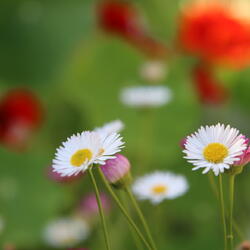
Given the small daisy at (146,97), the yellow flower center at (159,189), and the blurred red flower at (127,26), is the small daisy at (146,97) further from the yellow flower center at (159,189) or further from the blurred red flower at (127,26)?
the blurred red flower at (127,26)

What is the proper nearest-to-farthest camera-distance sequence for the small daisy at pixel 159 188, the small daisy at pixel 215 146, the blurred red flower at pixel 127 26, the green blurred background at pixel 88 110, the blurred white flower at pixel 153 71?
1. the small daisy at pixel 215 146
2. the small daisy at pixel 159 188
3. the green blurred background at pixel 88 110
4. the blurred white flower at pixel 153 71
5. the blurred red flower at pixel 127 26

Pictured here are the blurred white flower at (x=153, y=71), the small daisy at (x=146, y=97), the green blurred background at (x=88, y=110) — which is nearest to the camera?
the small daisy at (x=146, y=97)

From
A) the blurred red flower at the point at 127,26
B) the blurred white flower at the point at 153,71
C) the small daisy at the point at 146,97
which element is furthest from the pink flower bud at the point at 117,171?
the blurred red flower at the point at 127,26

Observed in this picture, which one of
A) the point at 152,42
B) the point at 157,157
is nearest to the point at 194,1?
the point at 152,42

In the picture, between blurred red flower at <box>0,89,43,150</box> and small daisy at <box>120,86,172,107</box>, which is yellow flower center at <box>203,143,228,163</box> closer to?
small daisy at <box>120,86,172,107</box>

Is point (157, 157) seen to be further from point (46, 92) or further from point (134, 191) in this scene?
point (134, 191)

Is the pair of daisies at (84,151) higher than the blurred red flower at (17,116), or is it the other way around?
the blurred red flower at (17,116)

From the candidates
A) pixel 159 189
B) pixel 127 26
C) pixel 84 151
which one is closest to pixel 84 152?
pixel 84 151
